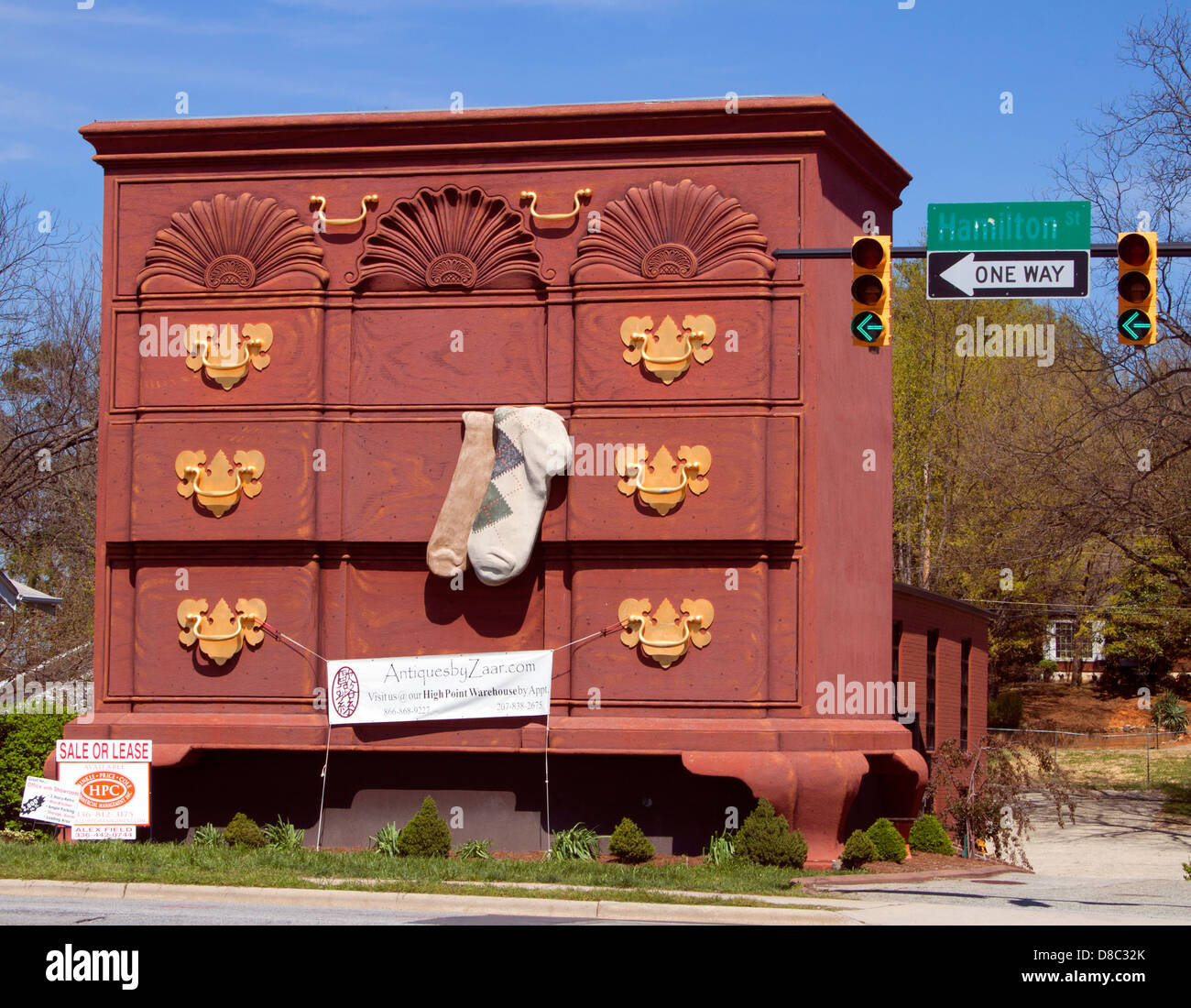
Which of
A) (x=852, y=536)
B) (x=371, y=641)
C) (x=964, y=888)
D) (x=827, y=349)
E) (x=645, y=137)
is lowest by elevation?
(x=964, y=888)

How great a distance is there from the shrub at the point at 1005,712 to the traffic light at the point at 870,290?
40795 mm

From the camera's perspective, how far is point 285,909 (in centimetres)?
1566

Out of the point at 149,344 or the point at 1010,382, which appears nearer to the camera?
the point at 149,344

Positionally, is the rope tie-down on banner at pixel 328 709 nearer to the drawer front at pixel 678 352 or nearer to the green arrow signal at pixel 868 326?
the drawer front at pixel 678 352

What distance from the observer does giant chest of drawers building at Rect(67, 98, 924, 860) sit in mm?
20766

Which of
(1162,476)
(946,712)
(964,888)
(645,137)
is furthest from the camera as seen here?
(1162,476)

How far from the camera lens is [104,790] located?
67.2 feet

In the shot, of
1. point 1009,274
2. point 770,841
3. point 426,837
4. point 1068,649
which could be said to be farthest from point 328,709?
point 1068,649

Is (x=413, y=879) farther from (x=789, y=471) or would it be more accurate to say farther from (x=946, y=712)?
(x=946, y=712)

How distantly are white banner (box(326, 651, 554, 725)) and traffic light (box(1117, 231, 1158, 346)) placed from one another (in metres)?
8.74

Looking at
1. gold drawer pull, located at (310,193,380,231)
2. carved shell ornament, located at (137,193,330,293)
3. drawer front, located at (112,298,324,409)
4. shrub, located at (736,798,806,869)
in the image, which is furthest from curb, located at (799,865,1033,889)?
gold drawer pull, located at (310,193,380,231)

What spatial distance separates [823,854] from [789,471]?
506 cm

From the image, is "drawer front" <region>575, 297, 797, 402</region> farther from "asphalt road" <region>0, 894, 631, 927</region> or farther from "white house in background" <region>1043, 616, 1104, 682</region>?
"white house in background" <region>1043, 616, 1104, 682</region>

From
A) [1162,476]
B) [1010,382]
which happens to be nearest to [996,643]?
[1010,382]
